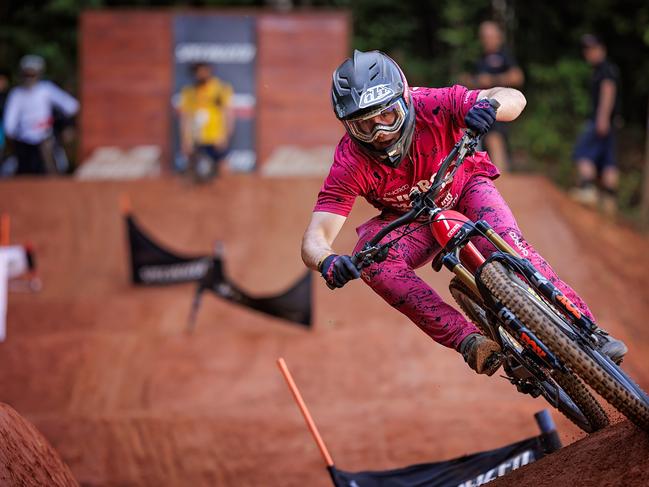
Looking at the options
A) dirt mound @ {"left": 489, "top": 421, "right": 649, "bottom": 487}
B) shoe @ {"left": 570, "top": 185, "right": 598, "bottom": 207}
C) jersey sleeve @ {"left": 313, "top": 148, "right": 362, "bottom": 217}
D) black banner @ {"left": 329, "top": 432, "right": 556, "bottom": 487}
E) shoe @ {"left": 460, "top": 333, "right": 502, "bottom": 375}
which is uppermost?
jersey sleeve @ {"left": 313, "top": 148, "right": 362, "bottom": 217}

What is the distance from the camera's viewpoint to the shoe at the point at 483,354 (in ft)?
21.1

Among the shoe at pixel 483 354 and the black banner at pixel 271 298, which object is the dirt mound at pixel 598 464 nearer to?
the shoe at pixel 483 354

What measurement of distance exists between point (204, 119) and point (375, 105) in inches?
451

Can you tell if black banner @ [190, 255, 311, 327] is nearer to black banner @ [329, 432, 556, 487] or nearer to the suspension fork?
black banner @ [329, 432, 556, 487]

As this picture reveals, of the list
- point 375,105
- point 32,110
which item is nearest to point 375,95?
point 375,105

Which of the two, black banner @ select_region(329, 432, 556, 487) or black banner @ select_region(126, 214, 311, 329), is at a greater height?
black banner @ select_region(329, 432, 556, 487)

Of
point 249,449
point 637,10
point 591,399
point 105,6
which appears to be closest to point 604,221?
point 637,10

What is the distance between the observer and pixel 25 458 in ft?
22.3

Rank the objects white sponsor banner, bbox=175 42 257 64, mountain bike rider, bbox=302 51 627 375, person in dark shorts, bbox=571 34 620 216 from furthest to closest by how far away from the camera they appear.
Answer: white sponsor banner, bbox=175 42 257 64 < person in dark shorts, bbox=571 34 620 216 < mountain bike rider, bbox=302 51 627 375

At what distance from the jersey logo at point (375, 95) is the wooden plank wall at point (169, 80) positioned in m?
13.7

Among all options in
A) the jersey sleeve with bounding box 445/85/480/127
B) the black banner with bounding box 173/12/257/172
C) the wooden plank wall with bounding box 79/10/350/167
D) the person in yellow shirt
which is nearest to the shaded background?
the wooden plank wall with bounding box 79/10/350/167

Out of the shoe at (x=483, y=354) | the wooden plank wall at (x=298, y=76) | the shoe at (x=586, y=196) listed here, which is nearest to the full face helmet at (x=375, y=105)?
the shoe at (x=483, y=354)

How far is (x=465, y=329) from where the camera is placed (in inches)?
260

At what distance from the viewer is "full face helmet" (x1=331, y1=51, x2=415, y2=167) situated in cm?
612
